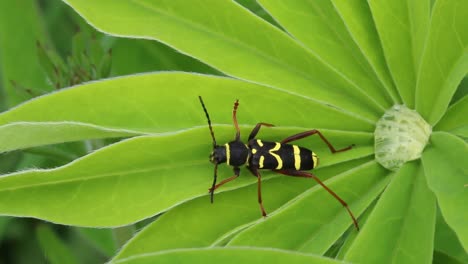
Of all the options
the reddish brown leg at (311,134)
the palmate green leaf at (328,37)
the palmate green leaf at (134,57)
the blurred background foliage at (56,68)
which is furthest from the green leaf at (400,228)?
the palmate green leaf at (134,57)

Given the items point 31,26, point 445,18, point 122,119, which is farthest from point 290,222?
point 31,26

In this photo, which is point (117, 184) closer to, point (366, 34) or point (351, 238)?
point (351, 238)

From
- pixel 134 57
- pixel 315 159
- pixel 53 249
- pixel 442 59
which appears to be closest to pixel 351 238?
Result: pixel 315 159

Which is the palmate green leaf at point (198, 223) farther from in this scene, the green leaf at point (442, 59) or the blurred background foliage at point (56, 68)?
the blurred background foliage at point (56, 68)

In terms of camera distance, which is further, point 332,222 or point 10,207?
point 332,222

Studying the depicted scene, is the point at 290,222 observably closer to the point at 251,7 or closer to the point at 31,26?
the point at 251,7
